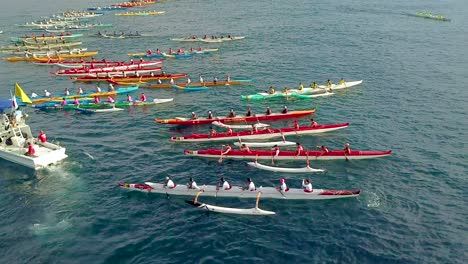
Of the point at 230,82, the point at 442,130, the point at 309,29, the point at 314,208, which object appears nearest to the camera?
the point at 314,208

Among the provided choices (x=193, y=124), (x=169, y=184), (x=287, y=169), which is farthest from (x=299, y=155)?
(x=193, y=124)

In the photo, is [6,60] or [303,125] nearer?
[303,125]

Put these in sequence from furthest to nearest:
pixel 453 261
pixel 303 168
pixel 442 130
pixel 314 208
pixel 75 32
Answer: pixel 75 32, pixel 442 130, pixel 303 168, pixel 314 208, pixel 453 261

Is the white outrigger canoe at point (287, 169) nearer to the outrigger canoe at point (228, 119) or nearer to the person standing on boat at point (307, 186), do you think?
the person standing on boat at point (307, 186)

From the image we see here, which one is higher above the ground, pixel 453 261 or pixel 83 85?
pixel 83 85

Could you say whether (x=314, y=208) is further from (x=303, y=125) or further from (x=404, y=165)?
(x=303, y=125)

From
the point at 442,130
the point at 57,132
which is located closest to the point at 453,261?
the point at 442,130

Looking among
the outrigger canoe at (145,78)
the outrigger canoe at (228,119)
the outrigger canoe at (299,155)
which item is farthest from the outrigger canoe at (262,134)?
the outrigger canoe at (145,78)
